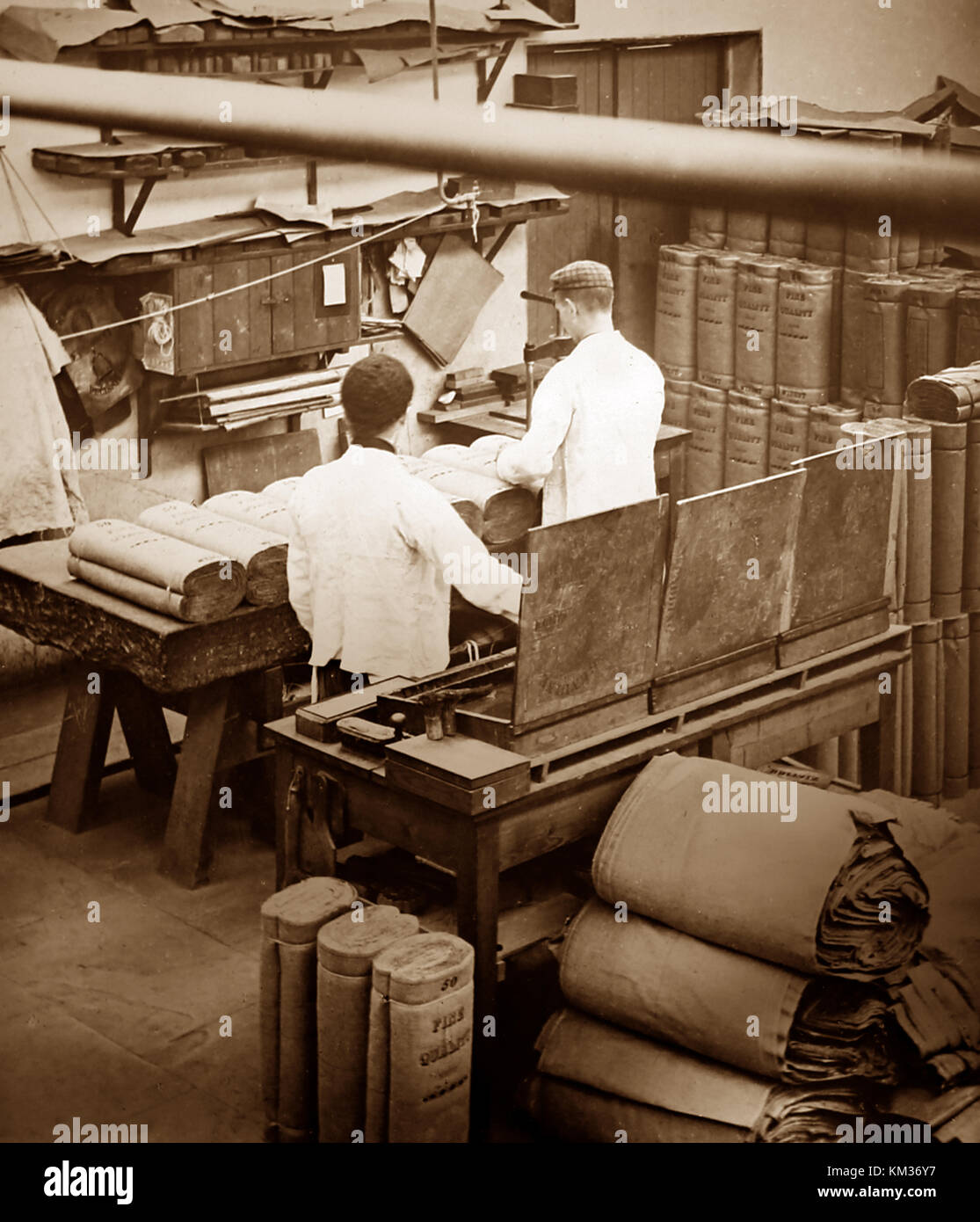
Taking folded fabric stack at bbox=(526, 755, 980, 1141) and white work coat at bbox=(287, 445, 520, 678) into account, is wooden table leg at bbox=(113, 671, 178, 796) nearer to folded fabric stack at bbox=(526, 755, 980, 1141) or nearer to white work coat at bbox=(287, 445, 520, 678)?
white work coat at bbox=(287, 445, 520, 678)

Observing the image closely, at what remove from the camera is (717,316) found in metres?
8.63

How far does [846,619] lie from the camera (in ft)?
16.7

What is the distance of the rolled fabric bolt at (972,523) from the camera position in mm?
5977

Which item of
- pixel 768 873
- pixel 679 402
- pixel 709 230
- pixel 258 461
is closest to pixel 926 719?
pixel 768 873

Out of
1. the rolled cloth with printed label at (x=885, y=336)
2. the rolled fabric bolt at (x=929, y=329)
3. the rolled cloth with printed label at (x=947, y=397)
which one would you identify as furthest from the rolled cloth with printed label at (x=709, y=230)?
the rolled cloth with printed label at (x=947, y=397)

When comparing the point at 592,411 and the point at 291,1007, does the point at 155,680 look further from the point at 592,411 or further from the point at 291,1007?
the point at 592,411

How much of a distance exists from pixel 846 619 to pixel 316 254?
347cm

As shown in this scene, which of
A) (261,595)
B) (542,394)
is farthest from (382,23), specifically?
(261,595)

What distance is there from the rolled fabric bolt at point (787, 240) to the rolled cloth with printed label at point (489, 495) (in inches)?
102

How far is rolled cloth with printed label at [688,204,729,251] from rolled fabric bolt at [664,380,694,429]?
2.52 feet

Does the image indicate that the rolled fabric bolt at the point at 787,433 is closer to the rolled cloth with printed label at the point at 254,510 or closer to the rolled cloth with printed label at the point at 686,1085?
the rolled cloth with printed label at the point at 254,510

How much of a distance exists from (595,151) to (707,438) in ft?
26.0

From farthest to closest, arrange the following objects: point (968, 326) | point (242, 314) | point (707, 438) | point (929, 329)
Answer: point (707, 438)
point (929, 329)
point (968, 326)
point (242, 314)
